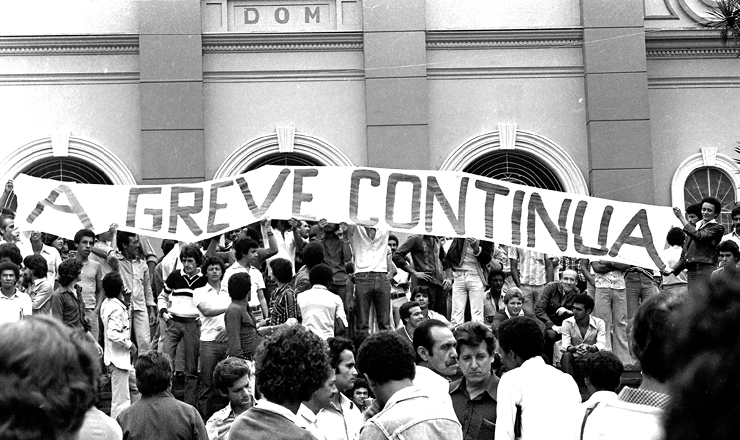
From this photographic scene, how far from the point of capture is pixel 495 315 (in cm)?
1355

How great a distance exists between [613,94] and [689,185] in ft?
7.13

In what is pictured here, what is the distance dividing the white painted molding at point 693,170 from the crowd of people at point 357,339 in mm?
4583

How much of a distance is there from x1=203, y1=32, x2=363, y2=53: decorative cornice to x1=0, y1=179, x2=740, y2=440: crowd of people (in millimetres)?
5225

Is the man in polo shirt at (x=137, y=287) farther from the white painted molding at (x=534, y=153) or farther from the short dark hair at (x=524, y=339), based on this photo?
the white painted molding at (x=534, y=153)

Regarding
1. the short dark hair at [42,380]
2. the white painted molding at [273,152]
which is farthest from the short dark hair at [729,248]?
the short dark hair at [42,380]

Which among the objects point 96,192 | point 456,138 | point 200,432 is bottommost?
point 200,432

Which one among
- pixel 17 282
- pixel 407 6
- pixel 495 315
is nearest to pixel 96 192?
pixel 17 282

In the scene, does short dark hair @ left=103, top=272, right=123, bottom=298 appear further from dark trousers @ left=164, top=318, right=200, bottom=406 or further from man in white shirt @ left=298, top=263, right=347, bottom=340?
man in white shirt @ left=298, top=263, right=347, bottom=340

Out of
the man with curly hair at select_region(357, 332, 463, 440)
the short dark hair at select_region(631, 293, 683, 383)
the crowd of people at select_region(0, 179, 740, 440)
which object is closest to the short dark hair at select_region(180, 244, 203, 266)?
the crowd of people at select_region(0, 179, 740, 440)

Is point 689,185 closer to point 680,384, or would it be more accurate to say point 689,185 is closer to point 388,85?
point 388,85

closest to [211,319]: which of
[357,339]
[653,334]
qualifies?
[357,339]

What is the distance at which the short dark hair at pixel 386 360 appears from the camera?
5117mm

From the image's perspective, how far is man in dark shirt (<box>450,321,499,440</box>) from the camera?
644 centimetres

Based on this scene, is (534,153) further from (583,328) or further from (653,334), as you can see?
(653,334)
